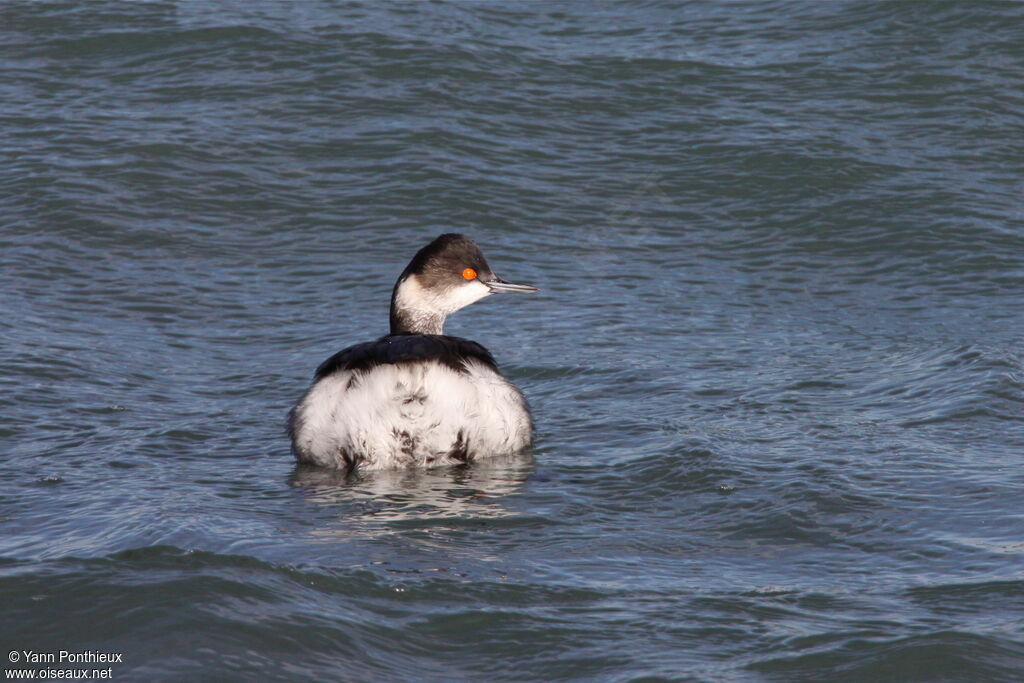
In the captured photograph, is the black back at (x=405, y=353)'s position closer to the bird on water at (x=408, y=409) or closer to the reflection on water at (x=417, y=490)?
the bird on water at (x=408, y=409)

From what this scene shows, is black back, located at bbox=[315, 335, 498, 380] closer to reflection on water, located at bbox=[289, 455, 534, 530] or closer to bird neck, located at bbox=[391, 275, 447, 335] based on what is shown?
reflection on water, located at bbox=[289, 455, 534, 530]

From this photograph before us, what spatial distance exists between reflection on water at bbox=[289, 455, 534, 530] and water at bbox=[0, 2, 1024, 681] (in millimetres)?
29

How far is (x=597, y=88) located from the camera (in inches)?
500

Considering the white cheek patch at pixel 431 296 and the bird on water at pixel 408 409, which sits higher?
the white cheek patch at pixel 431 296

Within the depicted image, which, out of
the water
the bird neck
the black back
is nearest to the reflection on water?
the water

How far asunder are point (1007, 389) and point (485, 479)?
9.71 ft

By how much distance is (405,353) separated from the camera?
602cm

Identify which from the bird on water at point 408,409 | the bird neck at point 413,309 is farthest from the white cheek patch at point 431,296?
the bird on water at point 408,409

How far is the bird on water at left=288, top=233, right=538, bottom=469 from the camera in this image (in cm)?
606

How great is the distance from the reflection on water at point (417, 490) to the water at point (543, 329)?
3cm

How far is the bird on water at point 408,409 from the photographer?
6.06 m

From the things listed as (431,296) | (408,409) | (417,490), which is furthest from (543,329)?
(417,490)

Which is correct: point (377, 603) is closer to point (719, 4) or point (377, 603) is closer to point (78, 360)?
point (78, 360)

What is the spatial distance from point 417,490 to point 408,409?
0.36 m
